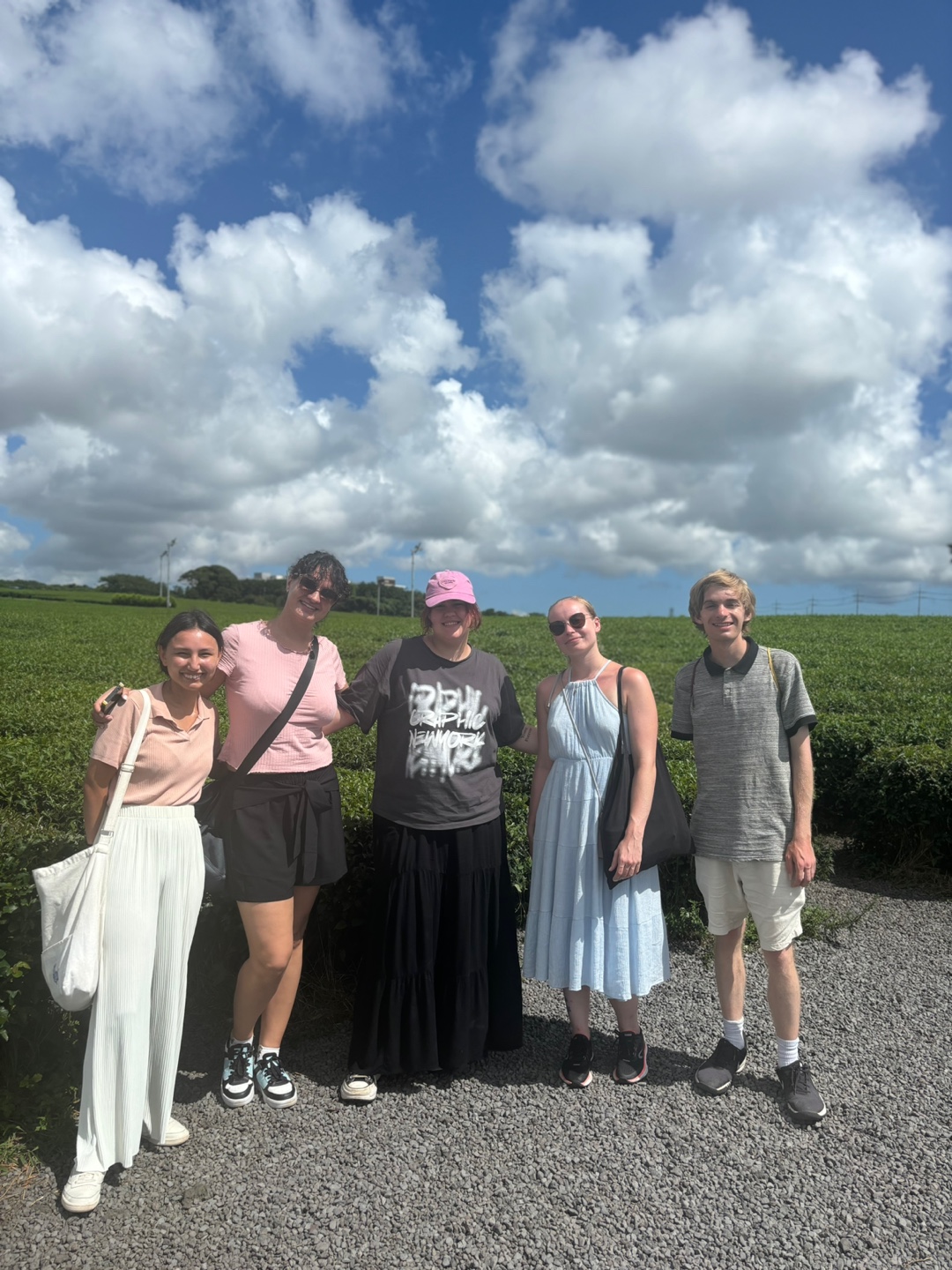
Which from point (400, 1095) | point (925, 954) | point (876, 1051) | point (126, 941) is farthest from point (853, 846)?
point (126, 941)

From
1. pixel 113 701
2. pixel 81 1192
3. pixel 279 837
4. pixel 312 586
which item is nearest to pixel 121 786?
pixel 113 701

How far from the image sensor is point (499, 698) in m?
4.02

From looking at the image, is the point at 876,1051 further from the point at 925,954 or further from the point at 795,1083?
the point at 925,954

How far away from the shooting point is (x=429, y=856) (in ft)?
12.5

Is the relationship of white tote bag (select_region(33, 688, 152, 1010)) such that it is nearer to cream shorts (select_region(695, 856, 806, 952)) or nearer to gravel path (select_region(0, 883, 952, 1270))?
gravel path (select_region(0, 883, 952, 1270))

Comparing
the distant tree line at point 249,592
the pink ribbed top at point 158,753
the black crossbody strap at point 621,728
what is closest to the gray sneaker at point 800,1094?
the black crossbody strap at point 621,728

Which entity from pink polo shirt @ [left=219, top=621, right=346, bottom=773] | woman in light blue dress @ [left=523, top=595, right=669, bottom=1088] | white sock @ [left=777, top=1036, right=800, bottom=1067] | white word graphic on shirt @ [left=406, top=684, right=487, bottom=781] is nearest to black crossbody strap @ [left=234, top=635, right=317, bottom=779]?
pink polo shirt @ [left=219, top=621, right=346, bottom=773]

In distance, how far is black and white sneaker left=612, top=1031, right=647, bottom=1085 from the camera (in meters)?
3.92

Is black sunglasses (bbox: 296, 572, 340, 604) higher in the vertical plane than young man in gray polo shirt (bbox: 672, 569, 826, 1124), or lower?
higher

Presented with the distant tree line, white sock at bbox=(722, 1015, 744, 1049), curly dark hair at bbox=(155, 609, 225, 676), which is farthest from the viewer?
the distant tree line

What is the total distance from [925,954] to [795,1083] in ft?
8.85

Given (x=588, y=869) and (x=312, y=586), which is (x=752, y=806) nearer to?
(x=588, y=869)

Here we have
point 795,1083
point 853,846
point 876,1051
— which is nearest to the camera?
point 795,1083

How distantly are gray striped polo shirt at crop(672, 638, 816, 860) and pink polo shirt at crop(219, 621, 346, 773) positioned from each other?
1.79 metres
